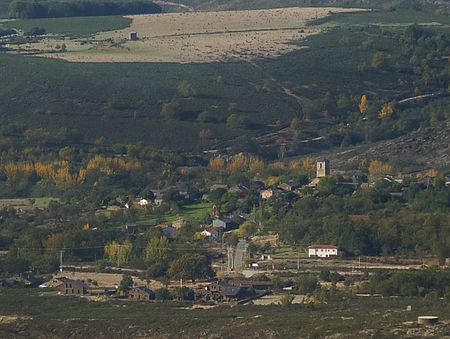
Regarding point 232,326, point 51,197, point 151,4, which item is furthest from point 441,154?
point 151,4

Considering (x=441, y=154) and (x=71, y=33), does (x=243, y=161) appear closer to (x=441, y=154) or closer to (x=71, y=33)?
(x=441, y=154)

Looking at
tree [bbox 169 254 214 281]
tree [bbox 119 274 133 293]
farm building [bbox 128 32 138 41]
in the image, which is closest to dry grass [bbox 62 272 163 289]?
tree [bbox 119 274 133 293]

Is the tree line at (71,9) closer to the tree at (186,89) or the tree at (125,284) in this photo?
the tree at (186,89)

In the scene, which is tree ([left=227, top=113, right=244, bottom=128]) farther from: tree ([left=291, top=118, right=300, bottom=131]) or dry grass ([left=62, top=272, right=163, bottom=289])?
dry grass ([left=62, top=272, right=163, bottom=289])

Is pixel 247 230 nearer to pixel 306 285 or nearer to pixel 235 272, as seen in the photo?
pixel 235 272

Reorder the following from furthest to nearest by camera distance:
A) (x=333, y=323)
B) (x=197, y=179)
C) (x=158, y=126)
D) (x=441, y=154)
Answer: (x=158, y=126) < (x=441, y=154) < (x=197, y=179) < (x=333, y=323)

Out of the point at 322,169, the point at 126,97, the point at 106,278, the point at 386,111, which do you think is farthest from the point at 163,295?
the point at 126,97
